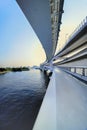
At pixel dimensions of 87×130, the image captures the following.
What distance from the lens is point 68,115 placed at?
3525 mm

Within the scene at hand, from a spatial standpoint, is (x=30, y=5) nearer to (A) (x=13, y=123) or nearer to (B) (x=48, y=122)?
(A) (x=13, y=123)

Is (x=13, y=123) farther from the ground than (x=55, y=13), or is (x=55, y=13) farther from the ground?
(x=55, y=13)

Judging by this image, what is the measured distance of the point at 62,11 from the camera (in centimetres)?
1585

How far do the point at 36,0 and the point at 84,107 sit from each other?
37.2 ft

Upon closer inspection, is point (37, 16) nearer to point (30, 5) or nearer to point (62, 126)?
point (30, 5)

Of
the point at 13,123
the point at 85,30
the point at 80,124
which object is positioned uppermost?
the point at 85,30

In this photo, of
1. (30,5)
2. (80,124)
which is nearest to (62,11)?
Result: (30,5)

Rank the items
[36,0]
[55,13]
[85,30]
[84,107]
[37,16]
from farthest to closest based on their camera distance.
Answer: [85,30]
[37,16]
[55,13]
[36,0]
[84,107]

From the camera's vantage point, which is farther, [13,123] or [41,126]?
[13,123]

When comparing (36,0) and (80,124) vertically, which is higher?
(36,0)

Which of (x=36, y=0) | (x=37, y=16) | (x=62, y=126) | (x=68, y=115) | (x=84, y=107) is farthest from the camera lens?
(x=37, y=16)

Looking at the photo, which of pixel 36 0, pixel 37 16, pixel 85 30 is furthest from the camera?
pixel 85 30

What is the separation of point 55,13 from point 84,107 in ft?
45.3

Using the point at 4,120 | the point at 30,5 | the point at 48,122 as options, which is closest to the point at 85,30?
the point at 30,5
